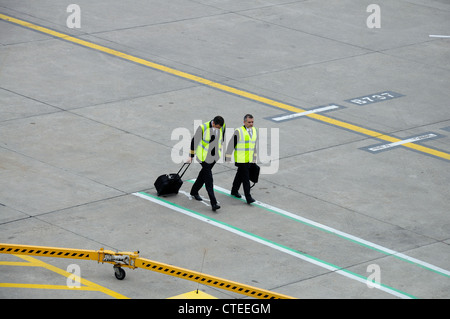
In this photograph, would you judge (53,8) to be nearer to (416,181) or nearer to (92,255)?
(416,181)

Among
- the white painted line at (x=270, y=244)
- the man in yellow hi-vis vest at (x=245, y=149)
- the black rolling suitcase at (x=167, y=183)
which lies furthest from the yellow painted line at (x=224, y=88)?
the white painted line at (x=270, y=244)

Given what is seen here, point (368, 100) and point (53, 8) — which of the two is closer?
point (368, 100)

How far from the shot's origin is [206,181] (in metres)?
15.4

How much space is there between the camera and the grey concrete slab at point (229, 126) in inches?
535

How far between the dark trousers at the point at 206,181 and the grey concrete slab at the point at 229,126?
0.29m

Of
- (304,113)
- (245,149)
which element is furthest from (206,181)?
(304,113)

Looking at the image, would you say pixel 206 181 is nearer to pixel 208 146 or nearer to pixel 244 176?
pixel 208 146

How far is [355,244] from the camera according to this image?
1436cm

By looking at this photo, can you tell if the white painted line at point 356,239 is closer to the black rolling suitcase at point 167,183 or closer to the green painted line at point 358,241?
the green painted line at point 358,241

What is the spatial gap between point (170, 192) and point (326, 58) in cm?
1007

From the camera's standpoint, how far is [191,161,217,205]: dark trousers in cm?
1520

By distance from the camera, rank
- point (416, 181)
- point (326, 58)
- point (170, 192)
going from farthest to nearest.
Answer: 1. point (326, 58)
2. point (416, 181)
3. point (170, 192)

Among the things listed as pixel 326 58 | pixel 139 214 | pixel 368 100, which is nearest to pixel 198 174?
pixel 139 214
